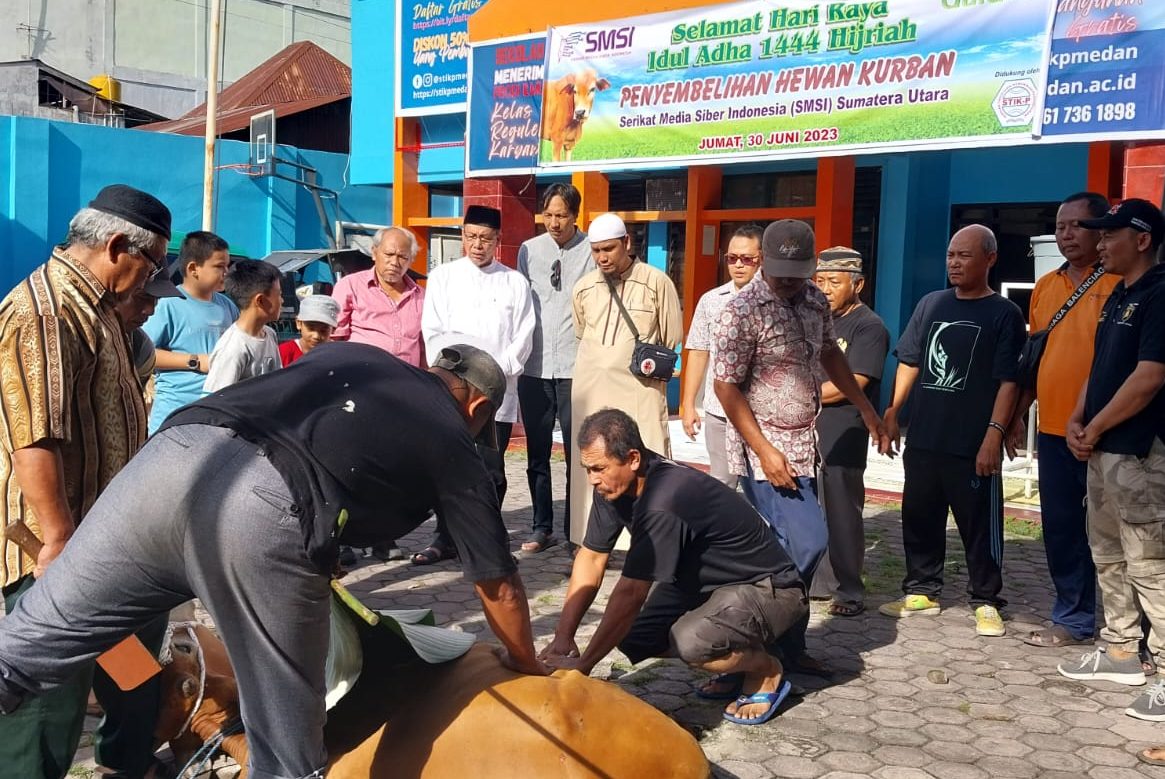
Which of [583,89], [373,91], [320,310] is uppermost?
[373,91]

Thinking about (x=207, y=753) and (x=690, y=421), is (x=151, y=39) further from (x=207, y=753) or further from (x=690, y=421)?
(x=207, y=753)

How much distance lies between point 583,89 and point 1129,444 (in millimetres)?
7171

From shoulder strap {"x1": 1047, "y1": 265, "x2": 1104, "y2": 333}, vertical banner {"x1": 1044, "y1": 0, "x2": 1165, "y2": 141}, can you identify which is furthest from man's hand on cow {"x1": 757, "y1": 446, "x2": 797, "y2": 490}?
vertical banner {"x1": 1044, "y1": 0, "x2": 1165, "y2": 141}

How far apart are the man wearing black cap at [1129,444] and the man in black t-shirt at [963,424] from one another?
72 centimetres

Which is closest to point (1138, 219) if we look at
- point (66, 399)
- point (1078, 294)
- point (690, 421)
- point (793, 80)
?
point (1078, 294)

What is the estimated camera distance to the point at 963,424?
5.48 metres

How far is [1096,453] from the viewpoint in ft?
14.8

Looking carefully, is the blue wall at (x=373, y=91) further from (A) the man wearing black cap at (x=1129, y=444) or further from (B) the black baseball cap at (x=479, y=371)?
(B) the black baseball cap at (x=479, y=371)

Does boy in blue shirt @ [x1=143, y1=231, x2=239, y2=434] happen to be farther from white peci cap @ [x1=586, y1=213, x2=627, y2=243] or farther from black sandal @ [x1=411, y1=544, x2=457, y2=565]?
white peci cap @ [x1=586, y1=213, x2=627, y2=243]

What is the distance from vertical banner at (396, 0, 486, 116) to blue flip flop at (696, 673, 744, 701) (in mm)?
10710

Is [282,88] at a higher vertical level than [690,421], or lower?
higher

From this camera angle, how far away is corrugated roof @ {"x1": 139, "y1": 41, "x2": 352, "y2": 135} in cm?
2545

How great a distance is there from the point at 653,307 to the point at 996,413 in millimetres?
1843

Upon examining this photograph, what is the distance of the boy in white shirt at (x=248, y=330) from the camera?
5004 mm
